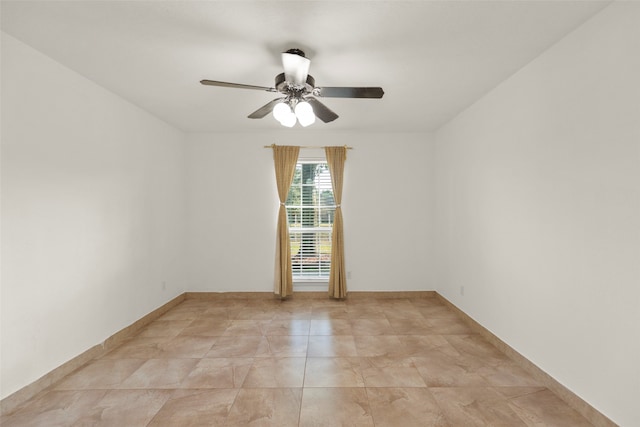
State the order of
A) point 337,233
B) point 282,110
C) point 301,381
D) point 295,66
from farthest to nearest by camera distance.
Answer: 1. point 337,233
2. point 301,381
3. point 282,110
4. point 295,66

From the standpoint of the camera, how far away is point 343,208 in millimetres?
4430

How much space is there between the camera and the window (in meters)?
4.51

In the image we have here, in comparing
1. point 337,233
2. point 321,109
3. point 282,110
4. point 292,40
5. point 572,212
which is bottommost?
point 337,233

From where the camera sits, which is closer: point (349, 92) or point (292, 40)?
point (292, 40)

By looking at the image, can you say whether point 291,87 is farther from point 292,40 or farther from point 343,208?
point 343,208

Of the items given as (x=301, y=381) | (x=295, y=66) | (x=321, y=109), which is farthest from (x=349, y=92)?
(x=301, y=381)

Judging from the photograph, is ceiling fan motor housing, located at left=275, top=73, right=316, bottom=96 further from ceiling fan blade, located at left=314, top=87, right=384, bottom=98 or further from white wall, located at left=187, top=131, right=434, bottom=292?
white wall, located at left=187, top=131, right=434, bottom=292

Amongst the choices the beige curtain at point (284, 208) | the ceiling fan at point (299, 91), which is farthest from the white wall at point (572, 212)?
the beige curtain at point (284, 208)

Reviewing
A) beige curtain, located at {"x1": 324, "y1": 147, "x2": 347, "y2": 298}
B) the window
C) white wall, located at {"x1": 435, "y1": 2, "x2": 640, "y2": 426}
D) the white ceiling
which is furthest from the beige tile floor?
the white ceiling

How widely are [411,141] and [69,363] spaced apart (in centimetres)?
475

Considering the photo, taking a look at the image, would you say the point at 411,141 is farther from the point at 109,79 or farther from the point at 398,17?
the point at 109,79

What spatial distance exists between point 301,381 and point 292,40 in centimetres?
257

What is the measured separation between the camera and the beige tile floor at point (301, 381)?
187 centimetres

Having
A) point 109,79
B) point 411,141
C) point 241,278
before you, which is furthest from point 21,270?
point 411,141
